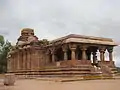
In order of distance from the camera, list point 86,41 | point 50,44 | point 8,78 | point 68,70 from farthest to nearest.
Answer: point 50,44
point 86,41
point 68,70
point 8,78

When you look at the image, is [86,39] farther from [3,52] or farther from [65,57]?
[3,52]

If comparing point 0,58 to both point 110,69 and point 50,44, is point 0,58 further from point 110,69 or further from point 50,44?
point 110,69

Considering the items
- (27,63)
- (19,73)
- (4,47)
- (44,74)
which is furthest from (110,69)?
(4,47)

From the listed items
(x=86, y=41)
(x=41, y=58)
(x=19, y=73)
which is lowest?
(x=19, y=73)

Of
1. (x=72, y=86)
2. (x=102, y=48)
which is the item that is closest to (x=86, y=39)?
(x=102, y=48)

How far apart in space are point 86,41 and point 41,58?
7405mm

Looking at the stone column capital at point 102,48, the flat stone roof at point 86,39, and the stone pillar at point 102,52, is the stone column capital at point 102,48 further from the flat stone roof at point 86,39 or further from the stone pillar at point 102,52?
the flat stone roof at point 86,39

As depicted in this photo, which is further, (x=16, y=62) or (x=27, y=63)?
(x=16, y=62)

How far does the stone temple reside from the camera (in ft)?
76.0

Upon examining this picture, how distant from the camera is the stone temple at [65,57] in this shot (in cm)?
2317

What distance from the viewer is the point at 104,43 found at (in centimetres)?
2586

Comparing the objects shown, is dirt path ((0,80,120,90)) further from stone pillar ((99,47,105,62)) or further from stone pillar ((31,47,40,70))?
stone pillar ((31,47,40,70))

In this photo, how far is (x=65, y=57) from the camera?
80.6 ft

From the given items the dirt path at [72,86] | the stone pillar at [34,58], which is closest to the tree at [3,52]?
the stone pillar at [34,58]
